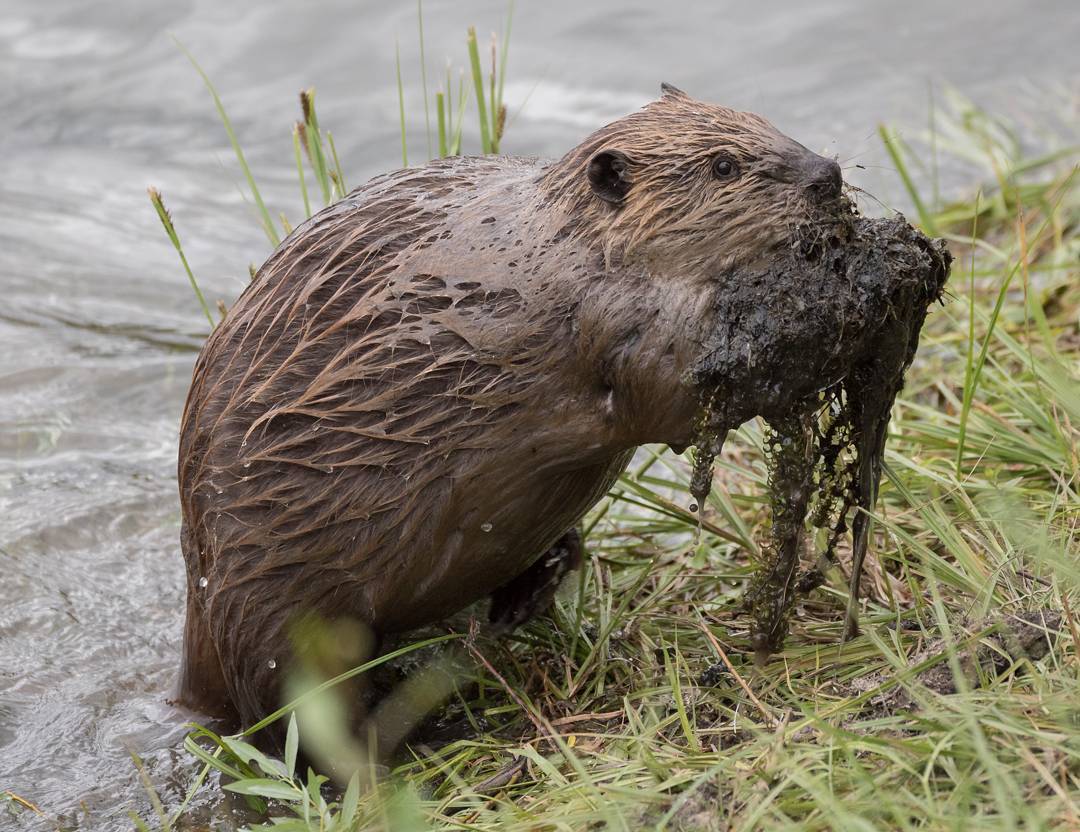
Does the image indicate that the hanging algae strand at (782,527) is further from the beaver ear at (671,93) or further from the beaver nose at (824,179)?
the beaver ear at (671,93)

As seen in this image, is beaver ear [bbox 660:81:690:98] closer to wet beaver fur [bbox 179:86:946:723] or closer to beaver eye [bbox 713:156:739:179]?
wet beaver fur [bbox 179:86:946:723]

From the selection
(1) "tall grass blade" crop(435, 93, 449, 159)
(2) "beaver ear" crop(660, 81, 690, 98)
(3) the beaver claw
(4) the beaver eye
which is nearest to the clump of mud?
(4) the beaver eye

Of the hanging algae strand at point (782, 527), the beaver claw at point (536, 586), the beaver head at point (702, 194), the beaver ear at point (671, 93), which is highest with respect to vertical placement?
the beaver ear at point (671, 93)

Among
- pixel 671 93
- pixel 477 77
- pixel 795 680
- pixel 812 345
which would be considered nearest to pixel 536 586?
pixel 795 680

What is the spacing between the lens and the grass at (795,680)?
250 cm

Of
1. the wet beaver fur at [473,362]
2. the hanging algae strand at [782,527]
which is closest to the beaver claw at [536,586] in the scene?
the wet beaver fur at [473,362]

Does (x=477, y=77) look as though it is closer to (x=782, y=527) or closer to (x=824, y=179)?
(x=824, y=179)

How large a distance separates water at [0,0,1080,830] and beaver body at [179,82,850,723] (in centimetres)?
70

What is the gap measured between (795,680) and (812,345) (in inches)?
32.1

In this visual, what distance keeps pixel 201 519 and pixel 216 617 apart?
0.75ft

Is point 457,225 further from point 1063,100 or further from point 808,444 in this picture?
point 1063,100

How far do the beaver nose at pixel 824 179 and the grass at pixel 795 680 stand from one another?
2.33 feet

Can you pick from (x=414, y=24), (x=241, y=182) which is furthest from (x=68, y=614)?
(x=414, y=24)

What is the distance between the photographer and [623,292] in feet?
9.49
